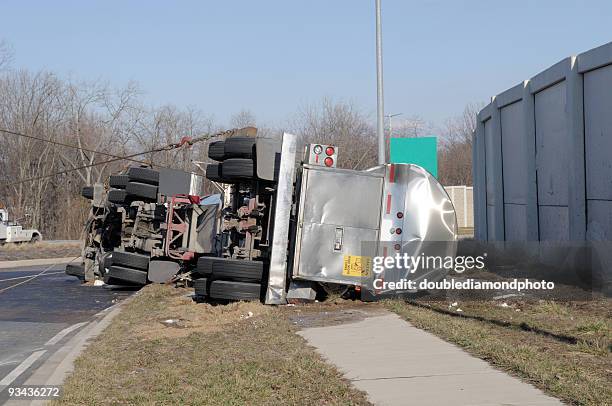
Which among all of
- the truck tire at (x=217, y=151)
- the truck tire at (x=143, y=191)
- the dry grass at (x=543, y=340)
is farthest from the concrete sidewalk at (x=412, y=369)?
the truck tire at (x=143, y=191)

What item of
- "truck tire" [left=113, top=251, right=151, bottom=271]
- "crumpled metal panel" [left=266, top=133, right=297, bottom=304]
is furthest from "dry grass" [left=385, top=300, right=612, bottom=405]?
"truck tire" [left=113, top=251, right=151, bottom=271]

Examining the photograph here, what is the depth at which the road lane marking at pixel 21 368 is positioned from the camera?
8.94m

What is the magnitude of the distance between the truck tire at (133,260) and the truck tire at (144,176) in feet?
6.74

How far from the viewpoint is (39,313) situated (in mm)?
16172

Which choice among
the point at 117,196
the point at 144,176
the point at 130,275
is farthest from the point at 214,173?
the point at 117,196

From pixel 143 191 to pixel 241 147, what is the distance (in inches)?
257

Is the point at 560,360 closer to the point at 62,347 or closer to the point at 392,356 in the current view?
the point at 392,356

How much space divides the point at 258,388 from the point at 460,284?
790 centimetres

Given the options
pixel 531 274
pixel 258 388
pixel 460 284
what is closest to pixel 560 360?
pixel 258 388

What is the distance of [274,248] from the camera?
1277 cm

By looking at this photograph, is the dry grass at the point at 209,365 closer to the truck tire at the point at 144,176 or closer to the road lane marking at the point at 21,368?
the road lane marking at the point at 21,368

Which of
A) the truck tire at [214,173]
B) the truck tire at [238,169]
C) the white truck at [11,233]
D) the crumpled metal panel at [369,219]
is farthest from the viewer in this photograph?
the white truck at [11,233]

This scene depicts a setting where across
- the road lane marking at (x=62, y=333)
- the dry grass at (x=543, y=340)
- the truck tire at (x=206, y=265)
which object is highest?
the truck tire at (x=206, y=265)

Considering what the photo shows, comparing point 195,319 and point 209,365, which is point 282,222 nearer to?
point 195,319
